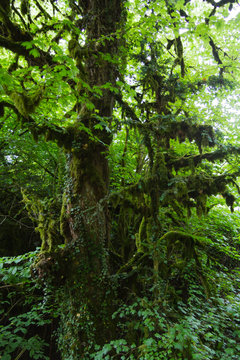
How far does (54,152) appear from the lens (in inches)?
252

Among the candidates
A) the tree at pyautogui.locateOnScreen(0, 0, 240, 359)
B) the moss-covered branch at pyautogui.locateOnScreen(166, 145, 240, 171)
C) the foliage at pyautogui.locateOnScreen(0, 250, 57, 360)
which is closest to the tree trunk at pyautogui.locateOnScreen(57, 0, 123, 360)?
the tree at pyautogui.locateOnScreen(0, 0, 240, 359)

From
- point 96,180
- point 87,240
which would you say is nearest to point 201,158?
point 96,180

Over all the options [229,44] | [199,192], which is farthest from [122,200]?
[229,44]

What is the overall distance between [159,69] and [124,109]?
1.87 metres

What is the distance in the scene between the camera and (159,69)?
223 inches

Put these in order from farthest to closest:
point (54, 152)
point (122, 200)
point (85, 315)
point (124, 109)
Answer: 1. point (54, 152)
2. point (124, 109)
3. point (122, 200)
4. point (85, 315)

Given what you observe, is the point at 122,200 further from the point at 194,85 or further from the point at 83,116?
the point at 194,85

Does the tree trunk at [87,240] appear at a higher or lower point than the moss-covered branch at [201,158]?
lower

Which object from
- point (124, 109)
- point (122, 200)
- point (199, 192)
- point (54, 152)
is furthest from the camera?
point (54, 152)

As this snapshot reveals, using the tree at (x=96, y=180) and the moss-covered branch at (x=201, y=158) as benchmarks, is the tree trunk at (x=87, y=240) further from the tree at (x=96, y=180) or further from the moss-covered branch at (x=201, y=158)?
the moss-covered branch at (x=201, y=158)

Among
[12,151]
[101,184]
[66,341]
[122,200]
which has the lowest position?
[66,341]

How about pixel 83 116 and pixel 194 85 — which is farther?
pixel 194 85

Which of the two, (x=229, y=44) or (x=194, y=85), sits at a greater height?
(x=229, y=44)

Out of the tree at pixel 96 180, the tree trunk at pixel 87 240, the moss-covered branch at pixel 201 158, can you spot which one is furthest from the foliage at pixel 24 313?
the moss-covered branch at pixel 201 158
